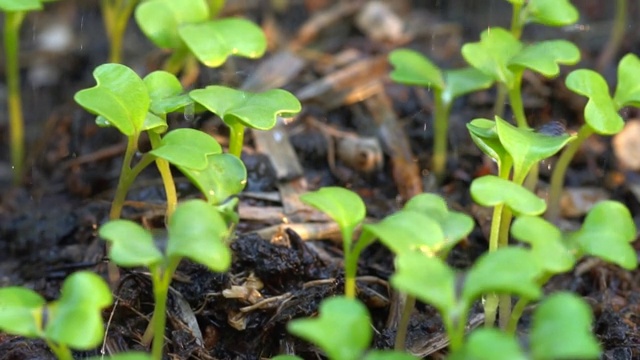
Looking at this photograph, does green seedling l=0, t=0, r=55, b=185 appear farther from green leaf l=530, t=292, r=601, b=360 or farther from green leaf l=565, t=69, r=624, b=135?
green leaf l=530, t=292, r=601, b=360

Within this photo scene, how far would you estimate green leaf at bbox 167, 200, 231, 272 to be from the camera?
0.98m

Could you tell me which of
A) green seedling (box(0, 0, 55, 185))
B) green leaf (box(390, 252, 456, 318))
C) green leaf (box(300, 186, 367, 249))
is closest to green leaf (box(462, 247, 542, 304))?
green leaf (box(390, 252, 456, 318))

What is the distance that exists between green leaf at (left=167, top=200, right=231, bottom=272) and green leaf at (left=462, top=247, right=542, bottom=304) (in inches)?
11.4

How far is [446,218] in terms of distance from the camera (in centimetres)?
117

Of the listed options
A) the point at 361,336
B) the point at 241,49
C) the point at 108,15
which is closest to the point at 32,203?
the point at 108,15

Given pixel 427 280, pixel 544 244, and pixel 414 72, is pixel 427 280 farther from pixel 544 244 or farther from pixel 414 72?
pixel 414 72

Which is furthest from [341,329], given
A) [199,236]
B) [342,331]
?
[199,236]

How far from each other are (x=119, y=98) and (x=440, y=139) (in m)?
0.82

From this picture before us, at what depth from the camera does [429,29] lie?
244cm

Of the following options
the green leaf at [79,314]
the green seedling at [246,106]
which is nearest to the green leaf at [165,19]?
the green seedling at [246,106]

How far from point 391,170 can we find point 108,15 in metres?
0.78

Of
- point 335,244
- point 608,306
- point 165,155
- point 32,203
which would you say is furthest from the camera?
point 32,203

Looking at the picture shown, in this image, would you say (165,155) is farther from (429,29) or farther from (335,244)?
(429,29)

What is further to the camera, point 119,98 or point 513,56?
point 513,56
